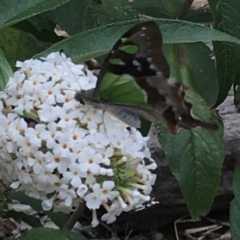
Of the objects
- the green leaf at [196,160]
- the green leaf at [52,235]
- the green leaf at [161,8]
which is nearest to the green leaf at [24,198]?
the green leaf at [52,235]

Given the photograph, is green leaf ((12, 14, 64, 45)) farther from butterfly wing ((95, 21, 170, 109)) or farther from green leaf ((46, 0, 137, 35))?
butterfly wing ((95, 21, 170, 109))

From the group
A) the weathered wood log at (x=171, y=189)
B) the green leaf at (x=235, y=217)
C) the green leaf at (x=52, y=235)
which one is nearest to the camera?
the green leaf at (x=52, y=235)

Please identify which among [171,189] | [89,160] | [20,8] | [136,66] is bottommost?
[171,189]

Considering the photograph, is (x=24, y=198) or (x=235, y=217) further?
(x=24, y=198)

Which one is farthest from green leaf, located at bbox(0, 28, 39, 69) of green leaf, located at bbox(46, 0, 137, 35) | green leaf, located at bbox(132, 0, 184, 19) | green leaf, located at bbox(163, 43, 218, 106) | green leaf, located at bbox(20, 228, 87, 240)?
green leaf, located at bbox(20, 228, 87, 240)

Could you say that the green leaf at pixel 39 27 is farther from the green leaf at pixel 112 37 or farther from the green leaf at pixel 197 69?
the green leaf at pixel 112 37

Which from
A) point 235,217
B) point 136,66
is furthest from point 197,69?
point 136,66

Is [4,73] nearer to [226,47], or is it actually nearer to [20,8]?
[20,8]

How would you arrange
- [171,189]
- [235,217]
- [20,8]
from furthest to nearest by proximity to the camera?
→ [171,189], [235,217], [20,8]
